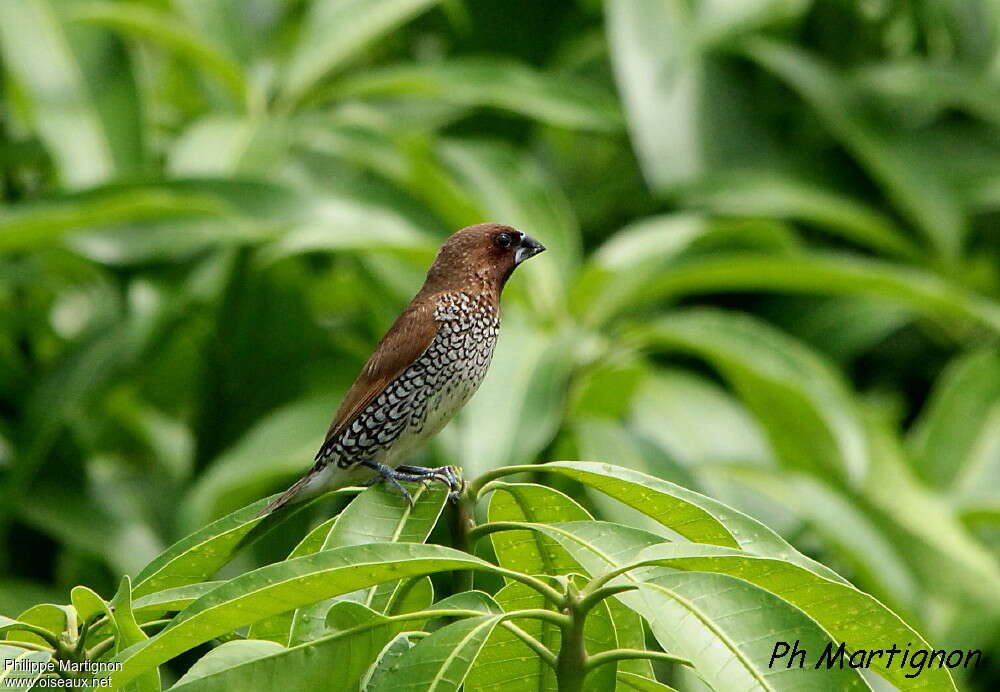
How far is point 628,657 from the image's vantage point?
5.00 ft

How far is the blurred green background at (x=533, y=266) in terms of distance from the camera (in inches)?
153

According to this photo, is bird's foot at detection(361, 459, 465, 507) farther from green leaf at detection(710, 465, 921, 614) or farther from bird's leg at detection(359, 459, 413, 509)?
green leaf at detection(710, 465, 921, 614)

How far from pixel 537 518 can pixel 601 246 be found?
366cm

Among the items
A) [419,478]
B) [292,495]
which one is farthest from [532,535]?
[292,495]

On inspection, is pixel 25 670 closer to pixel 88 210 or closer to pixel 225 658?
pixel 225 658

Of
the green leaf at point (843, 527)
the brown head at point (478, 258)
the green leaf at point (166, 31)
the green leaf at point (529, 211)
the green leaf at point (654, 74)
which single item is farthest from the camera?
the green leaf at point (654, 74)

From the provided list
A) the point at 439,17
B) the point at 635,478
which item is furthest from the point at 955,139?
the point at 635,478

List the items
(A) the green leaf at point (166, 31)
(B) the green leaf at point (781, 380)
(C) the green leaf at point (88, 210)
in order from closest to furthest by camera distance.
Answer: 1. (C) the green leaf at point (88, 210)
2. (B) the green leaf at point (781, 380)
3. (A) the green leaf at point (166, 31)

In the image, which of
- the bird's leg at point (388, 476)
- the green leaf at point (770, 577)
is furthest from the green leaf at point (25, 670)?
the green leaf at point (770, 577)

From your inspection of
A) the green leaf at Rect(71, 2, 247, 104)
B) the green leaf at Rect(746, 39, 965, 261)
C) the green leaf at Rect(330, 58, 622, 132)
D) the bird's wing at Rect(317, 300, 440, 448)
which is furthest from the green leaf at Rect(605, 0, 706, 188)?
the bird's wing at Rect(317, 300, 440, 448)

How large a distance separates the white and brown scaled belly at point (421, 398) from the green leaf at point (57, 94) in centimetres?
195

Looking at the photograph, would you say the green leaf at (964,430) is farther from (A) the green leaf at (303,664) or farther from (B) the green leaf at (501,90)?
(A) the green leaf at (303,664)

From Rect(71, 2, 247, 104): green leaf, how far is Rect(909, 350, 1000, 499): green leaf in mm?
2779

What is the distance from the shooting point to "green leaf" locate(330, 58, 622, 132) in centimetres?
444
